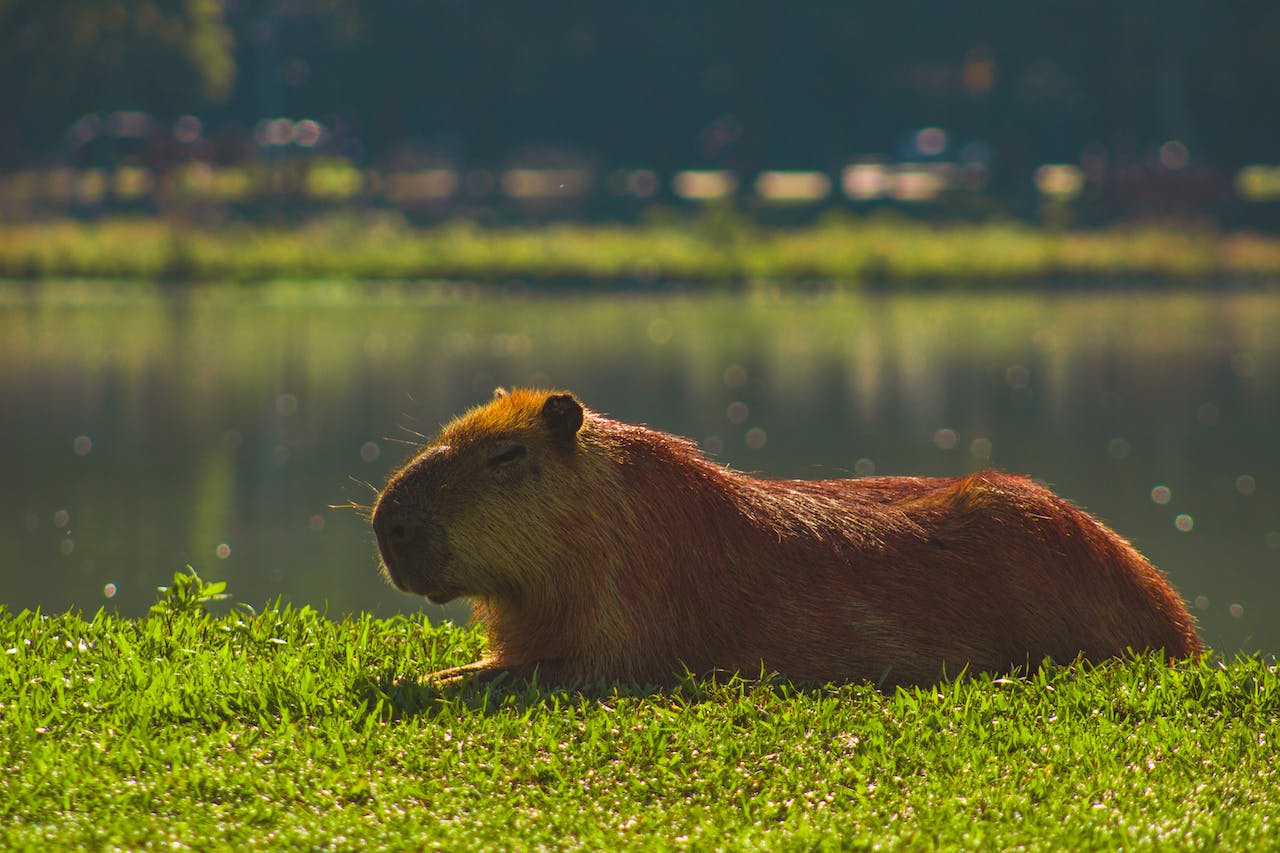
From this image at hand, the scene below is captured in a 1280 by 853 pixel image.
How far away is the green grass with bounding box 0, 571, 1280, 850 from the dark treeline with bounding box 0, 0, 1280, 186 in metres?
44.7

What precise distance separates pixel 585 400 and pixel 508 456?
10619mm

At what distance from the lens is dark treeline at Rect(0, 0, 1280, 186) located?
4853cm

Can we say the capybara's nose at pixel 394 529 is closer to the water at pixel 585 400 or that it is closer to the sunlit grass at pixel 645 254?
the water at pixel 585 400

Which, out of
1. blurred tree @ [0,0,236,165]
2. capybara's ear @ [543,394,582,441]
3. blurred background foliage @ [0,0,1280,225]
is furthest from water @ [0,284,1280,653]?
blurred background foliage @ [0,0,1280,225]

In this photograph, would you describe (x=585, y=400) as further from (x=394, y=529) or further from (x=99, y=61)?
(x=99, y=61)

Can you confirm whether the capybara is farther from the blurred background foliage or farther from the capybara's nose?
the blurred background foliage

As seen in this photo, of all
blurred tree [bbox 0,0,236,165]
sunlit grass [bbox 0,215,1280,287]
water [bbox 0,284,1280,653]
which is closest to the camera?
water [bbox 0,284,1280,653]

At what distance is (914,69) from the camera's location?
52.8 metres

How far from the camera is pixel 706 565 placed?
601 cm

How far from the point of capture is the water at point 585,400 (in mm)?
10094

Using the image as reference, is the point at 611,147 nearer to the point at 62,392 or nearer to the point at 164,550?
the point at 62,392

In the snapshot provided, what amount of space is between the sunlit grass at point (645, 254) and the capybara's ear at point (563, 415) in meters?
→ 29.0

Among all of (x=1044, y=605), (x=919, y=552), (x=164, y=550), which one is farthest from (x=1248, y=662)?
(x=164, y=550)

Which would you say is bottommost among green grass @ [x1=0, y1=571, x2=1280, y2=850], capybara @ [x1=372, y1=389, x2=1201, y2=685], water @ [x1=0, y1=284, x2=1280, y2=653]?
water @ [x1=0, y1=284, x2=1280, y2=653]
